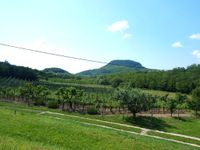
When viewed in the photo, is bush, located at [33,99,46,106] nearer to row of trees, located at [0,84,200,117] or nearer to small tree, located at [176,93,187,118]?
row of trees, located at [0,84,200,117]

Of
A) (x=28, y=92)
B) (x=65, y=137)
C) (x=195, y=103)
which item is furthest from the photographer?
(x=28, y=92)

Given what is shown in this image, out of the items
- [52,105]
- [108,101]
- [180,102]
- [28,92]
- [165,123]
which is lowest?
[165,123]

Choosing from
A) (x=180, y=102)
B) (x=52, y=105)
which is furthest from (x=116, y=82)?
(x=52, y=105)

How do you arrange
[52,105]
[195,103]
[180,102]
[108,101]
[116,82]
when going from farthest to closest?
[116,82] < [180,102] < [108,101] < [195,103] < [52,105]

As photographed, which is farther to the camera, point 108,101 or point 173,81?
point 173,81

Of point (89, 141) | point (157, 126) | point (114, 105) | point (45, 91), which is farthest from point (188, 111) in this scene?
point (89, 141)

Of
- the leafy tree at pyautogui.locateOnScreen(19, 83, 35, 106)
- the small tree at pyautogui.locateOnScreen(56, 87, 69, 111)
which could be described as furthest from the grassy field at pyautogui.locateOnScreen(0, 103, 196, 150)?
the leafy tree at pyautogui.locateOnScreen(19, 83, 35, 106)

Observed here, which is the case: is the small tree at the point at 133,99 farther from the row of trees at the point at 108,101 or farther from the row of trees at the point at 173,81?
the row of trees at the point at 173,81

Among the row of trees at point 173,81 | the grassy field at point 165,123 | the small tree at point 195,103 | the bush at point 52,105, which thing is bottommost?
the grassy field at point 165,123

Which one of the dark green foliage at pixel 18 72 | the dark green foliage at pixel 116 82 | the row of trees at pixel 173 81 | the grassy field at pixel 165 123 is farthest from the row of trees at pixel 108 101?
the dark green foliage at pixel 116 82

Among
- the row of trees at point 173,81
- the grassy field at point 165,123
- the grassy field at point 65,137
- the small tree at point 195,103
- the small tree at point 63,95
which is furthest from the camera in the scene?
the row of trees at point 173,81

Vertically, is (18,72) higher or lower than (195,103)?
higher

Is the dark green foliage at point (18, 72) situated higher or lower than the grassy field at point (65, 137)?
higher

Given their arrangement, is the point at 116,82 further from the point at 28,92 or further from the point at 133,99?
the point at 133,99
